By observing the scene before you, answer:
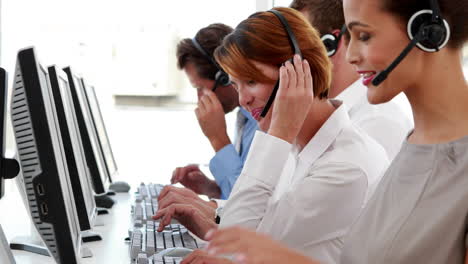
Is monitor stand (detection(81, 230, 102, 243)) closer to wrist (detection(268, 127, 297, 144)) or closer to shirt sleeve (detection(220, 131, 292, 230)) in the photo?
shirt sleeve (detection(220, 131, 292, 230))

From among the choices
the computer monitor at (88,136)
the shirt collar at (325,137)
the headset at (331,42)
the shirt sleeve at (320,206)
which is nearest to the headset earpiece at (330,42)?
the headset at (331,42)

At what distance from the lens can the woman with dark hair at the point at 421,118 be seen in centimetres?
80

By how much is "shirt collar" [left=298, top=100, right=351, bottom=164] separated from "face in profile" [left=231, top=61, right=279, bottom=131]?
16 cm

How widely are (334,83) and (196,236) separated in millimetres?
669

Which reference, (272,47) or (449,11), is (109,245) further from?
(449,11)

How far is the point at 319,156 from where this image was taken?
1230 millimetres

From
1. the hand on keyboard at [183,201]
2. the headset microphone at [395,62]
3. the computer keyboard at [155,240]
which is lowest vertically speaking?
the hand on keyboard at [183,201]

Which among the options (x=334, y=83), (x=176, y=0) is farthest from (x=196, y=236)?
(x=176, y=0)

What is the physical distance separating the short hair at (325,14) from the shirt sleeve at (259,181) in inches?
25.7

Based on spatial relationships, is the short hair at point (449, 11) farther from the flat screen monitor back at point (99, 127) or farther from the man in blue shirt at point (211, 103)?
the flat screen monitor back at point (99, 127)

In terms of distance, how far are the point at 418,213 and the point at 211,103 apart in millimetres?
1378

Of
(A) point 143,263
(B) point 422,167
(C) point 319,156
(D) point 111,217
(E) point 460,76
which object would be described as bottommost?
(D) point 111,217

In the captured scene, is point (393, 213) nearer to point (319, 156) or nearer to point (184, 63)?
point (319, 156)

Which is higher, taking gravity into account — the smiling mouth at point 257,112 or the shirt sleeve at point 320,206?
the smiling mouth at point 257,112
